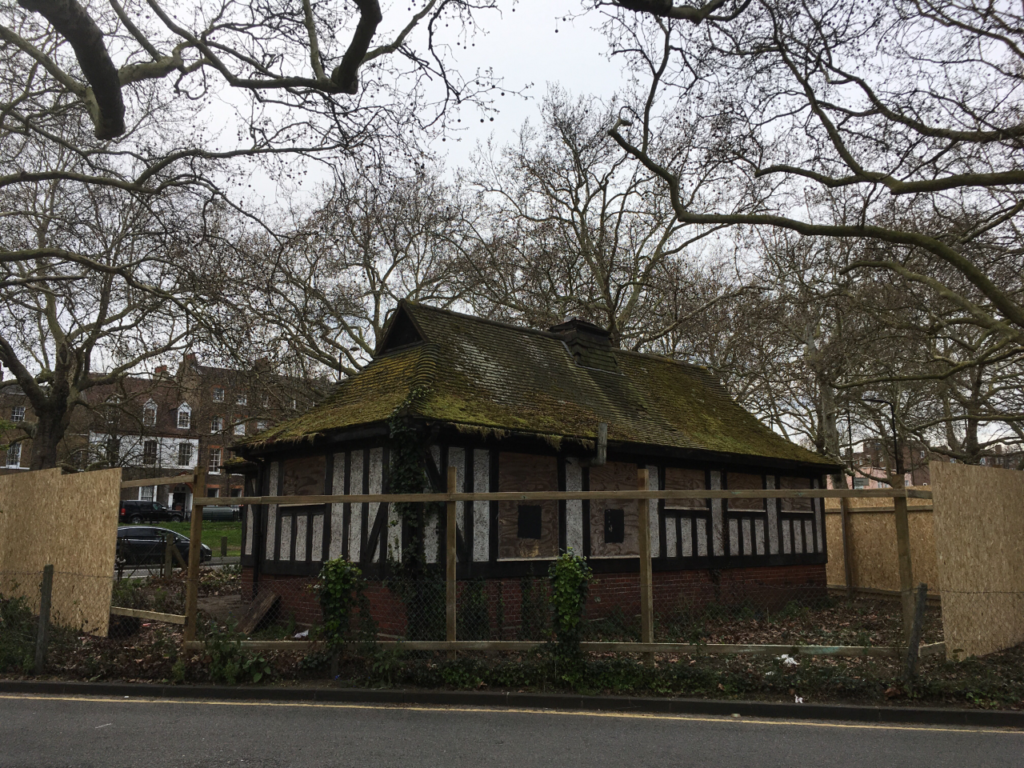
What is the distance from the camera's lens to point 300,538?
12.3 metres

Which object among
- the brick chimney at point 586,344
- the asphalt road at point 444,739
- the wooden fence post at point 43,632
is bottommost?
the asphalt road at point 444,739

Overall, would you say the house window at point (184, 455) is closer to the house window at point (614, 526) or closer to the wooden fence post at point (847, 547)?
the wooden fence post at point (847, 547)

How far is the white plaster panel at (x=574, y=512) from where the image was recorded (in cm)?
1215

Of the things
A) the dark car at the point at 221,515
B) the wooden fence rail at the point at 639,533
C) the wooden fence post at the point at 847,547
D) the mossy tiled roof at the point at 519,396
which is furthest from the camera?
the dark car at the point at 221,515

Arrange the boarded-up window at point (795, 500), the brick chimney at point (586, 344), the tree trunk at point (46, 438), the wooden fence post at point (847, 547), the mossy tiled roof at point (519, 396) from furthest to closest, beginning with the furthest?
the tree trunk at point (46, 438), the wooden fence post at point (847, 547), the brick chimney at point (586, 344), the boarded-up window at point (795, 500), the mossy tiled roof at point (519, 396)

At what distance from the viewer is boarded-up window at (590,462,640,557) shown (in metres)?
12.6

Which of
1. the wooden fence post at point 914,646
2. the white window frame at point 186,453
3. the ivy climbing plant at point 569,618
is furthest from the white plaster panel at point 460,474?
the white window frame at point 186,453

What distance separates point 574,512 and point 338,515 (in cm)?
376

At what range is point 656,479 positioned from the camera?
13.7m

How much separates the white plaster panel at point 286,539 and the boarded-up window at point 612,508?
5011 millimetres

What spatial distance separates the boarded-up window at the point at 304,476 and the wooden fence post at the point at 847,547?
40.7ft

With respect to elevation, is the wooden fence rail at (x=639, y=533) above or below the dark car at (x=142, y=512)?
below

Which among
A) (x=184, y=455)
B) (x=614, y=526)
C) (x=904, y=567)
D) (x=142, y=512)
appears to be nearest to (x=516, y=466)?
(x=614, y=526)

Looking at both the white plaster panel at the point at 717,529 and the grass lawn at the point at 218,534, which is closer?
the white plaster panel at the point at 717,529
